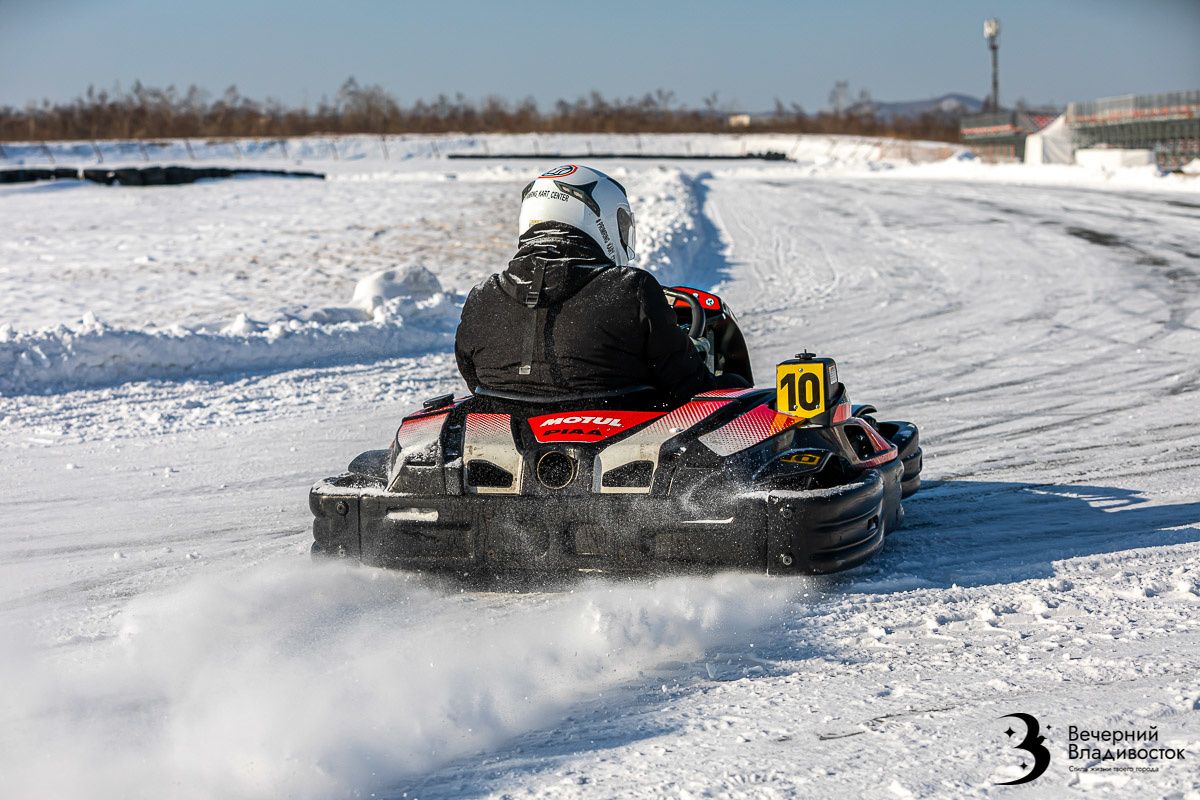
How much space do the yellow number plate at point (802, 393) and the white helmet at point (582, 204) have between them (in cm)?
Result: 80

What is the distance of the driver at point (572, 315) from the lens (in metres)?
4.37

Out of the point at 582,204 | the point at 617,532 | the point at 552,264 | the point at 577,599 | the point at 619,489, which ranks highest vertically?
the point at 582,204

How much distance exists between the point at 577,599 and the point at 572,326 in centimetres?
97

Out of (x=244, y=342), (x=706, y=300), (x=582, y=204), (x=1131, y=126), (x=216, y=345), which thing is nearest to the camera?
(x=582, y=204)

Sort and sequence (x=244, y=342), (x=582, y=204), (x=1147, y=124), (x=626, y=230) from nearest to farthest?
(x=582, y=204) < (x=626, y=230) < (x=244, y=342) < (x=1147, y=124)

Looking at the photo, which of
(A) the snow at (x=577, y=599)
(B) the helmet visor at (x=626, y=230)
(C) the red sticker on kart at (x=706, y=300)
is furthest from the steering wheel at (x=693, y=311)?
(A) the snow at (x=577, y=599)

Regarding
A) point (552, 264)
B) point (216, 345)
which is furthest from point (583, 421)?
point (216, 345)

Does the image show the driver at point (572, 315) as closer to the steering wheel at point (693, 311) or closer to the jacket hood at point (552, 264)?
the jacket hood at point (552, 264)

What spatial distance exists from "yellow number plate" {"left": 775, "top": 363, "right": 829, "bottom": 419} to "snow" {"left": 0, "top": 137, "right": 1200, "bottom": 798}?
0.64 meters

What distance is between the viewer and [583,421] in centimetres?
439

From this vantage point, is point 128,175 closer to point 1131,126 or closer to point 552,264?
point 1131,126

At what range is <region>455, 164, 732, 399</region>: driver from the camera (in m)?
4.37

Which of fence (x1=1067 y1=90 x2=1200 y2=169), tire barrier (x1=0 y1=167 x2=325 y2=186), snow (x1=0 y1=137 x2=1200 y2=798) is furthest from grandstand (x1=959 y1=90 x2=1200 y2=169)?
tire barrier (x1=0 y1=167 x2=325 y2=186)

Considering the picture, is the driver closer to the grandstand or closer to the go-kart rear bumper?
the go-kart rear bumper
